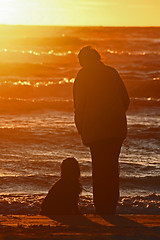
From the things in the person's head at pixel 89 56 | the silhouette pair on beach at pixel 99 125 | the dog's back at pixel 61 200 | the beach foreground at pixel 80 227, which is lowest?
the beach foreground at pixel 80 227

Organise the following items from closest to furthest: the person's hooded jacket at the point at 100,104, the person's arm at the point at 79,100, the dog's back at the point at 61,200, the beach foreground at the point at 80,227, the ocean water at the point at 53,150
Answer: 1. the beach foreground at the point at 80,227
2. the person's hooded jacket at the point at 100,104
3. the person's arm at the point at 79,100
4. the dog's back at the point at 61,200
5. the ocean water at the point at 53,150

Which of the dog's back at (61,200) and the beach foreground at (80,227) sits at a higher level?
the dog's back at (61,200)

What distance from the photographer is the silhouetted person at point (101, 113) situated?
563 centimetres

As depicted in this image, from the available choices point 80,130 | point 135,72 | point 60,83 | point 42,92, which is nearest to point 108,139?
point 80,130

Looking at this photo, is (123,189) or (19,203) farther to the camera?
(123,189)

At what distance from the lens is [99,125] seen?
5.64 meters

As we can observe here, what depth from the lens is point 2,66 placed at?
109 feet

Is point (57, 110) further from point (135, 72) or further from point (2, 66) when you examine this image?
point (2, 66)

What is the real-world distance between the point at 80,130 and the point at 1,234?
156 cm

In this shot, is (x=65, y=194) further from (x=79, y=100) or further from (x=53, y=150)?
(x=53, y=150)

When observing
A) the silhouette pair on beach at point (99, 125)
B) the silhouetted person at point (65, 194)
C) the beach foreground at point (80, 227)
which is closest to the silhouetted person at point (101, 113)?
the silhouette pair on beach at point (99, 125)

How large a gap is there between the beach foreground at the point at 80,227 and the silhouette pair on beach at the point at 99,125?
1.24 ft

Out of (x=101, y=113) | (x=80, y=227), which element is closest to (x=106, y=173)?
(x=101, y=113)

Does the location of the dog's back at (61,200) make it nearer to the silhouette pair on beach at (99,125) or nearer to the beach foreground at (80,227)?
the silhouette pair on beach at (99,125)
